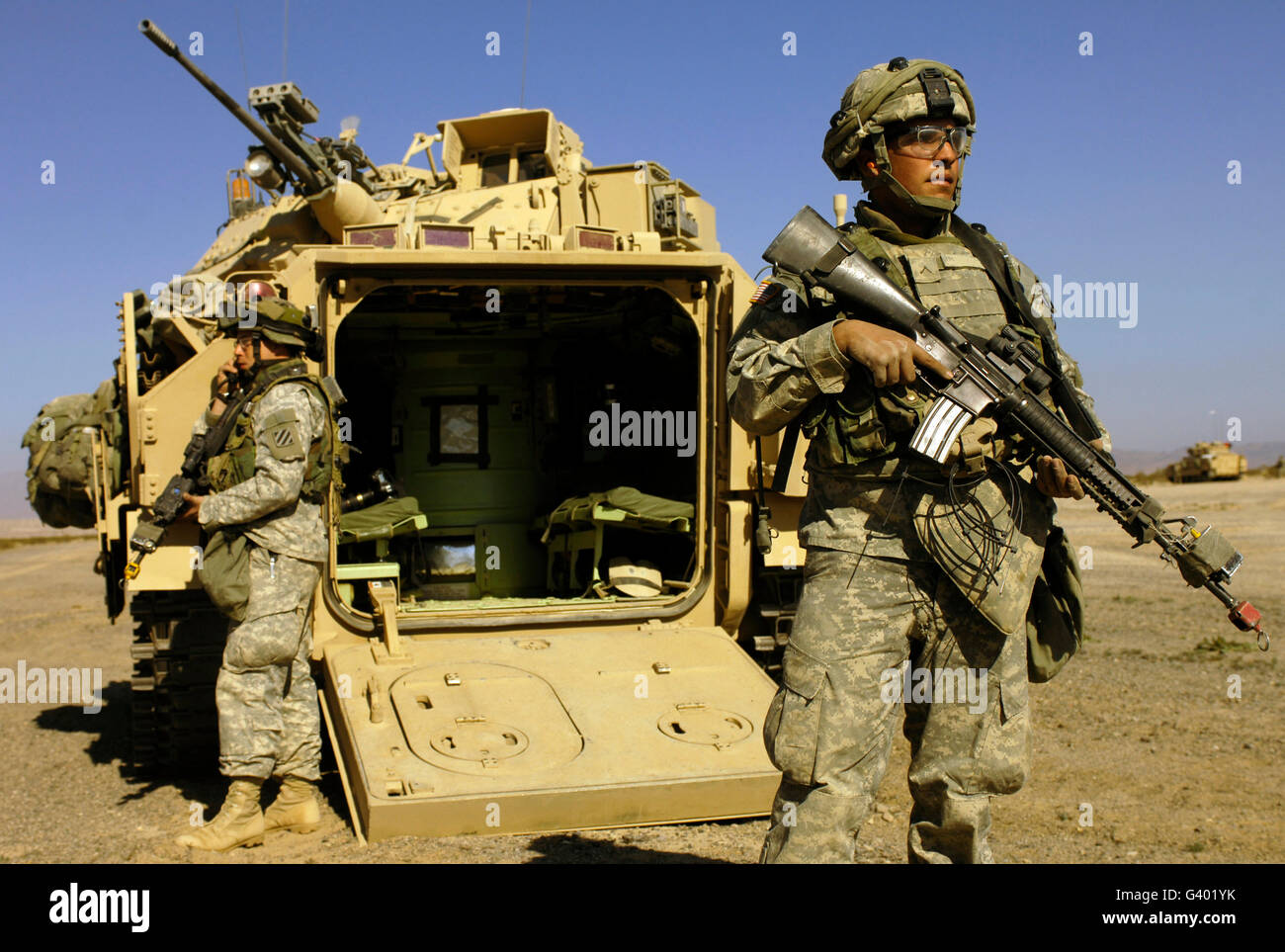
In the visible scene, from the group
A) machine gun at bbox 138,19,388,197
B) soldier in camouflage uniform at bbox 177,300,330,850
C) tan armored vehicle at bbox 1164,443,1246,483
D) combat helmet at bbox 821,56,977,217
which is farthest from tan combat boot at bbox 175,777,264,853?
tan armored vehicle at bbox 1164,443,1246,483

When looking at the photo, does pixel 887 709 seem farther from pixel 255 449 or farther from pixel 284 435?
pixel 255 449

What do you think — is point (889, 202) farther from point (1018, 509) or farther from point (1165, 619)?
point (1165, 619)

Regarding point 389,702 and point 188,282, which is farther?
point 188,282

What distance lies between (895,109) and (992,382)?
706 millimetres

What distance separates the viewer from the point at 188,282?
19.5 ft

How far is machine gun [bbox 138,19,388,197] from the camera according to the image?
7.67m

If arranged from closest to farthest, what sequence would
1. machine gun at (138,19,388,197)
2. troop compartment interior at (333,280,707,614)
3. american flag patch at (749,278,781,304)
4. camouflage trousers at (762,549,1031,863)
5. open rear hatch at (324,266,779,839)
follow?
camouflage trousers at (762,549,1031,863) → american flag patch at (749,278,781,304) → open rear hatch at (324,266,779,839) → troop compartment interior at (333,280,707,614) → machine gun at (138,19,388,197)

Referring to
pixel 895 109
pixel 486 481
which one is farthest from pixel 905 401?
pixel 486 481

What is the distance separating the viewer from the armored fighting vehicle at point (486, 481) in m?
4.71

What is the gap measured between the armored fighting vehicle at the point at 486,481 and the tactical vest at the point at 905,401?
1999 millimetres

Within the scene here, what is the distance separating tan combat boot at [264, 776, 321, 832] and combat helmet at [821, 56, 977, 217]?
3349mm

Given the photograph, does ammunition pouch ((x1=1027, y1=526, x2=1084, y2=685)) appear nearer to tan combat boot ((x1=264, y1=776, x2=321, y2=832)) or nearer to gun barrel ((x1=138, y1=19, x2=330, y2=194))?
tan combat boot ((x1=264, y1=776, x2=321, y2=832))
